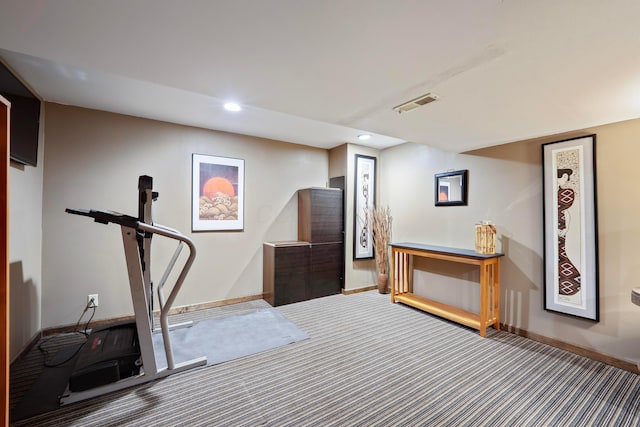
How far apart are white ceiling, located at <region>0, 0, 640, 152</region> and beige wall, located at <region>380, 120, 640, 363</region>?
1.57 feet

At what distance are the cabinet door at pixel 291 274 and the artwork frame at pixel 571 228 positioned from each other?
9.21 feet

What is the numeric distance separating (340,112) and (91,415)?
2.75m

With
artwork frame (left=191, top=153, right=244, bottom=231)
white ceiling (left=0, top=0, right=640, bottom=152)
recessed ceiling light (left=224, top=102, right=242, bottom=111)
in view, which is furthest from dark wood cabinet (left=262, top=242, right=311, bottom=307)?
white ceiling (left=0, top=0, right=640, bottom=152)

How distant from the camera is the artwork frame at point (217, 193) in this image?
355 centimetres

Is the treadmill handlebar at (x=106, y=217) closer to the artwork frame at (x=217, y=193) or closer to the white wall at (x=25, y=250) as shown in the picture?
the white wall at (x=25, y=250)

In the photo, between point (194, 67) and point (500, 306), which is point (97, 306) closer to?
point (194, 67)

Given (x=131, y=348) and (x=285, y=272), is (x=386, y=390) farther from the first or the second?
(x=285, y=272)

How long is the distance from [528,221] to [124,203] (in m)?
4.52

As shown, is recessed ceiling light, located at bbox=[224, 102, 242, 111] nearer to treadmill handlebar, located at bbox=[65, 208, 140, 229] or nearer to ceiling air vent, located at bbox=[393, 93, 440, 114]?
treadmill handlebar, located at bbox=[65, 208, 140, 229]

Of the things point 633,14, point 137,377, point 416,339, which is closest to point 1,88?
point 137,377

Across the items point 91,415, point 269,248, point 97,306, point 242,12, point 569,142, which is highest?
point 242,12

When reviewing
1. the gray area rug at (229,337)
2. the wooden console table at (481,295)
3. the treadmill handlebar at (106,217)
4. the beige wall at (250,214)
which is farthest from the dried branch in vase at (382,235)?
the treadmill handlebar at (106,217)

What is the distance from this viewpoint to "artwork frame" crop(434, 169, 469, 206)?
3.38 metres

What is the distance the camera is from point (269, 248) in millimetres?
3885
